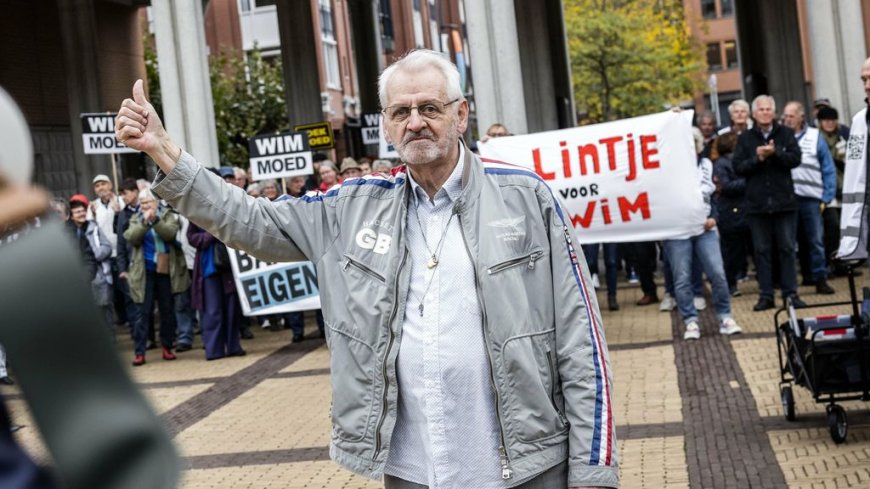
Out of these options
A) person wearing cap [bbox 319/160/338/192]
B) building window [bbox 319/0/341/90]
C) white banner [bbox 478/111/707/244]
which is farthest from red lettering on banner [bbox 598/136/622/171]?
building window [bbox 319/0/341/90]

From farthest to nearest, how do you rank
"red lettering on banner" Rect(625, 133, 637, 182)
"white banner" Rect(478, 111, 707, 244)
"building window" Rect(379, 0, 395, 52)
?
"building window" Rect(379, 0, 395, 52), "red lettering on banner" Rect(625, 133, 637, 182), "white banner" Rect(478, 111, 707, 244)

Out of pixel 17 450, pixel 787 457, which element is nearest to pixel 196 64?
pixel 787 457

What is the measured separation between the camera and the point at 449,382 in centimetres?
380

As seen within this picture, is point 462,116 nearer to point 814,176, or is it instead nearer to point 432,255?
point 432,255

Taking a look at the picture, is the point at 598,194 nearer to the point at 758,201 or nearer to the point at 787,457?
the point at 758,201

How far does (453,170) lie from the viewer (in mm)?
3992

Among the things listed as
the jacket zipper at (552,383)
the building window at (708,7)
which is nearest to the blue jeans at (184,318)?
the jacket zipper at (552,383)

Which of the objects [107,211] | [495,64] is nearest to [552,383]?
[107,211]

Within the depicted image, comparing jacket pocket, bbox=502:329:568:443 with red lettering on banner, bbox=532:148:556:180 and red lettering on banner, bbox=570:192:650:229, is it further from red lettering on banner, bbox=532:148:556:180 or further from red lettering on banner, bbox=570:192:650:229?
red lettering on banner, bbox=532:148:556:180

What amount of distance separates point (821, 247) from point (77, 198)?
9162 mm

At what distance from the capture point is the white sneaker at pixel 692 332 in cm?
1402

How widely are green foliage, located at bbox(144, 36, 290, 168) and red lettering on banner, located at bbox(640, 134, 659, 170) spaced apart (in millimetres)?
36890

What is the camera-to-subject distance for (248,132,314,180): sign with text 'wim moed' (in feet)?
68.3

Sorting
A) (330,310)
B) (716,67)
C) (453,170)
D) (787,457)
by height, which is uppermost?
(716,67)
